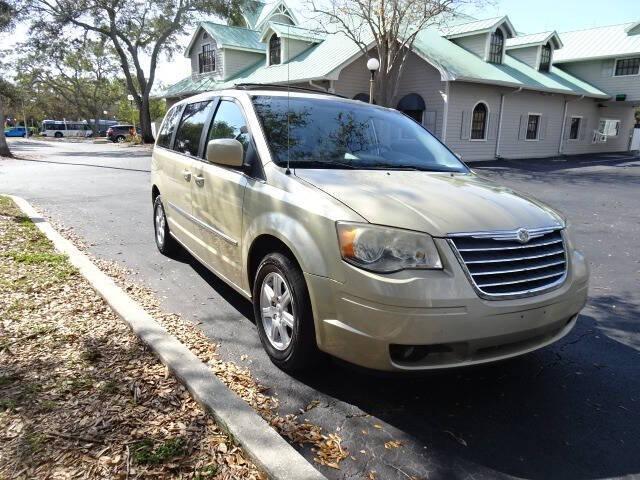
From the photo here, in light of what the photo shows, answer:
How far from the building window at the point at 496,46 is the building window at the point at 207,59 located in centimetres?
1542

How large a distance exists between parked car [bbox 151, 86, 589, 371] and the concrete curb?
528 millimetres

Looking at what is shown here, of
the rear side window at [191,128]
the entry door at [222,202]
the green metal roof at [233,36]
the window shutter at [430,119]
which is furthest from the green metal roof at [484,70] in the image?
the entry door at [222,202]

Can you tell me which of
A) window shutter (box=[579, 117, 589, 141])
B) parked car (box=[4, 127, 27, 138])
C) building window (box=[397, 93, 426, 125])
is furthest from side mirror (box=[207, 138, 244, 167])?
parked car (box=[4, 127, 27, 138])

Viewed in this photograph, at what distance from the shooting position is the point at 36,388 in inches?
113

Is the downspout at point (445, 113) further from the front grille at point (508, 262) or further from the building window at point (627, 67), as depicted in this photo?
the front grille at point (508, 262)

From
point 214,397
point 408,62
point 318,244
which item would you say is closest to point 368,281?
point 318,244

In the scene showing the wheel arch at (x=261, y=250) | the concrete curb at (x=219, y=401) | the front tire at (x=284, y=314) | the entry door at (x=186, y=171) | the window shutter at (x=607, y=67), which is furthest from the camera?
the window shutter at (x=607, y=67)

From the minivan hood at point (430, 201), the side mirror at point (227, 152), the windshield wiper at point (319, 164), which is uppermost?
the side mirror at point (227, 152)

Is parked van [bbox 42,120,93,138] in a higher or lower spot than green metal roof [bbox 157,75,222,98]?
lower

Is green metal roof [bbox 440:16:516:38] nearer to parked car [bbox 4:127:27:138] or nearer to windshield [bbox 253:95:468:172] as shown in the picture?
windshield [bbox 253:95:468:172]

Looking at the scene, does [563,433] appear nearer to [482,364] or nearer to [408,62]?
[482,364]

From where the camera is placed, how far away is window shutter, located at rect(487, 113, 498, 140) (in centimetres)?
2255

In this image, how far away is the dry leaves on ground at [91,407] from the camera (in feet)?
7.49

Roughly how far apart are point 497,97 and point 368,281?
22.4m
